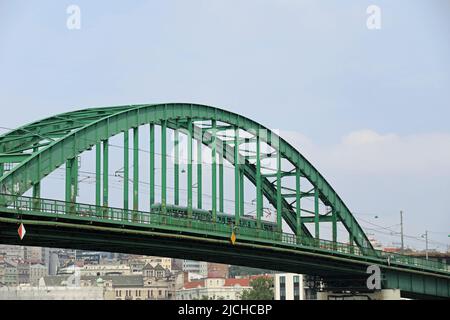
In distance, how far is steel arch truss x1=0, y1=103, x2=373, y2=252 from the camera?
57.5m

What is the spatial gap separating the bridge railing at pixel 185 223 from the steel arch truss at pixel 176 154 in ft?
5.12

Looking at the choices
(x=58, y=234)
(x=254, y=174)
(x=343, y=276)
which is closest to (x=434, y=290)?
(x=343, y=276)

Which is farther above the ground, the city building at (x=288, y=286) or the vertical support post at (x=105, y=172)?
the vertical support post at (x=105, y=172)

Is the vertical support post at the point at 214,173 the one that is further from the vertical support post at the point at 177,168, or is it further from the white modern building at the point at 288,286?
the white modern building at the point at 288,286

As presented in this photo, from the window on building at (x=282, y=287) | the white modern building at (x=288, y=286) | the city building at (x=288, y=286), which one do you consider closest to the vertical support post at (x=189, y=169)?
the city building at (x=288, y=286)

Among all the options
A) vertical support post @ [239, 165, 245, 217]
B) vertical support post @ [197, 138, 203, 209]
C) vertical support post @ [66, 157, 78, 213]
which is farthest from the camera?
vertical support post @ [239, 165, 245, 217]

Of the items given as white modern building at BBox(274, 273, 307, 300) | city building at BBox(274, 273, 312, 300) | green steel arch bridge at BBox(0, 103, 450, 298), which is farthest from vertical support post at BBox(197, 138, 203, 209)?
white modern building at BBox(274, 273, 307, 300)

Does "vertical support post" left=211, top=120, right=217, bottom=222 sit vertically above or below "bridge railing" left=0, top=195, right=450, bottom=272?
above

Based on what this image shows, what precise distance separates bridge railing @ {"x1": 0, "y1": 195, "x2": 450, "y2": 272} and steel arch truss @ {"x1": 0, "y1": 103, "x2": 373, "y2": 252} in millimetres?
1561

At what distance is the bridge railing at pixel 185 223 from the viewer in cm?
5278

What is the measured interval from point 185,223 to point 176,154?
57.4 ft

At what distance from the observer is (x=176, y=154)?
81625 mm

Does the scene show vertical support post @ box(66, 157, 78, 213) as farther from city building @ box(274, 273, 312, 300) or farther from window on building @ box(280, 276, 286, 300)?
window on building @ box(280, 276, 286, 300)

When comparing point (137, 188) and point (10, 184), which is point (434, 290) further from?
point (10, 184)
